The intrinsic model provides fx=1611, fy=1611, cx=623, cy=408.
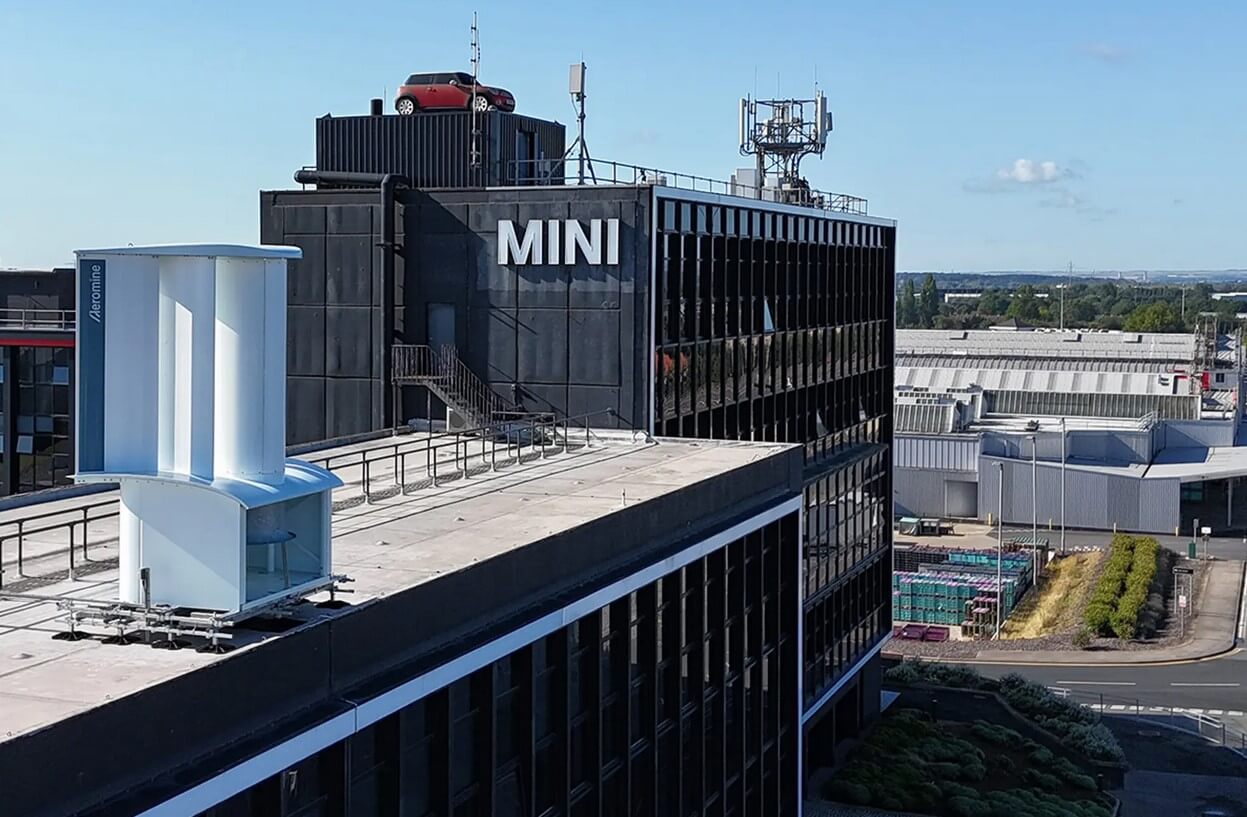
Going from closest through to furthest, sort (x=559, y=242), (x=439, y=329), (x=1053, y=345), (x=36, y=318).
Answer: (x=559, y=242), (x=439, y=329), (x=36, y=318), (x=1053, y=345)

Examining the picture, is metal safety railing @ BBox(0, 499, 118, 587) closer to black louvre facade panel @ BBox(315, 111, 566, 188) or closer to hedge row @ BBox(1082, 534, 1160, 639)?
black louvre facade panel @ BBox(315, 111, 566, 188)

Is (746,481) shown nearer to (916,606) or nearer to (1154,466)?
(916,606)

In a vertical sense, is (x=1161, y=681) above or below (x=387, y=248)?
below

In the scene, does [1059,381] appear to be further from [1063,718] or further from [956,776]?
[956,776]

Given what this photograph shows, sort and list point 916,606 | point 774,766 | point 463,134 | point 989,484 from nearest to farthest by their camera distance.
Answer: point 774,766, point 463,134, point 916,606, point 989,484

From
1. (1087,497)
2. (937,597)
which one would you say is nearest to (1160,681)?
(937,597)

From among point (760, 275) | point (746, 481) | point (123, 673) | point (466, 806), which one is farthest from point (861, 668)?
point (123, 673)

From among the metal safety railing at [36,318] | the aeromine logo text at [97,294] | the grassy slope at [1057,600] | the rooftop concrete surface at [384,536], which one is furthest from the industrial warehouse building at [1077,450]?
the aeromine logo text at [97,294]
